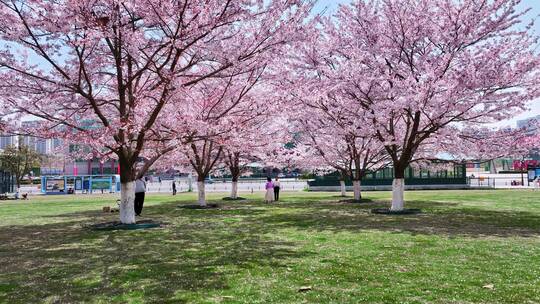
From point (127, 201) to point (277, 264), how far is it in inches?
304

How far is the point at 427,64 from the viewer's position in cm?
1692

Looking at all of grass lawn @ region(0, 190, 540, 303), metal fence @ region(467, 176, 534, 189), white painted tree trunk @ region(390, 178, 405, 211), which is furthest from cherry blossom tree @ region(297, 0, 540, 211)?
metal fence @ region(467, 176, 534, 189)

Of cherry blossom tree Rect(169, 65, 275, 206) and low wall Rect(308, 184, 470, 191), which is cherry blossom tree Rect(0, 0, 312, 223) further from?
low wall Rect(308, 184, 470, 191)

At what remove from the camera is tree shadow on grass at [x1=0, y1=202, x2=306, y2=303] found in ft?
21.6

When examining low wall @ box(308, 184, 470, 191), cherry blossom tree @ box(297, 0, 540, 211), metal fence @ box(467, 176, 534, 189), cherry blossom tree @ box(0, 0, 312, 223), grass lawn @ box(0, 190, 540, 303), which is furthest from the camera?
metal fence @ box(467, 176, 534, 189)

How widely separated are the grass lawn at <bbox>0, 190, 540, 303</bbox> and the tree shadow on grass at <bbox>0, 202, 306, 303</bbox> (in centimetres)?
2

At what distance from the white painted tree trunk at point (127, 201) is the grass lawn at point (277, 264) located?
121 centimetres

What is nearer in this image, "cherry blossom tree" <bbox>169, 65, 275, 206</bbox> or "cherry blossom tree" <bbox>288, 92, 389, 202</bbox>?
"cherry blossom tree" <bbox>169, 65, 275, 206</bbox>

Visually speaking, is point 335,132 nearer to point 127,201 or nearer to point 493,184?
point 127,201

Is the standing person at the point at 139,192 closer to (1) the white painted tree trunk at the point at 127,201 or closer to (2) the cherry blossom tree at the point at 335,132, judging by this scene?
(1) the white painted tree trunk at the point at 127,201

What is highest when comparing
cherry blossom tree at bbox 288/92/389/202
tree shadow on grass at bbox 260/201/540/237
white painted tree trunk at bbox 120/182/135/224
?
cherry blossom tree at bbox 288/92/389/202

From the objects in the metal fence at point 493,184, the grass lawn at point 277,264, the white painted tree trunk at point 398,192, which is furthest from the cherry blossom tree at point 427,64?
the metal fence at point 493,184

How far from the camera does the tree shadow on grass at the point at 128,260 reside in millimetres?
6578

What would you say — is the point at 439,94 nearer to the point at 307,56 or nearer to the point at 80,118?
the point at 307,56
